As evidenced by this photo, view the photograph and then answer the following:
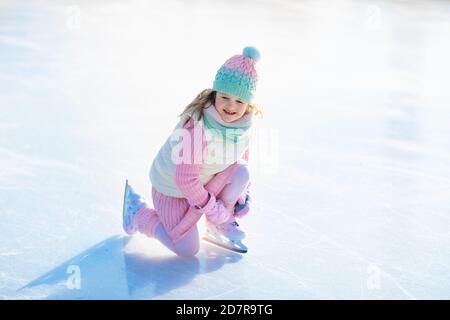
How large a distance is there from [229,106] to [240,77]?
0.11 metres

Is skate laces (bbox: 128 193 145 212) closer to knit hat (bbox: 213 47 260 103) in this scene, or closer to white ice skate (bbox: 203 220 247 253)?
white ice skate (bbox: 203 220 247 253)

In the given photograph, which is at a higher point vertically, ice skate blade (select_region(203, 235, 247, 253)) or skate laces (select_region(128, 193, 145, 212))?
skate laces (select_region(128, 193, 145, 212))

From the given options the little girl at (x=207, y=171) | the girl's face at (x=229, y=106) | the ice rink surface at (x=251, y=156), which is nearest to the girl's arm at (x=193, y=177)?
the little girl at (x=207, y=171)

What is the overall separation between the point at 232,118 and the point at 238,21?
515 centimetres

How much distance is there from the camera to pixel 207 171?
2729mm

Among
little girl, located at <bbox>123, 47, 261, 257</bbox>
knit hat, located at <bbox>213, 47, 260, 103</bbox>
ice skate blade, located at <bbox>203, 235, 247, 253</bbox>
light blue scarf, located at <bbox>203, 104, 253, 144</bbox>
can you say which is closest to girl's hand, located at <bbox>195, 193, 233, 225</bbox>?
little girl, located at <bbox>123, 47, 261, 257</bbox>

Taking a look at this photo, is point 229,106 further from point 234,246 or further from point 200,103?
point 234,246

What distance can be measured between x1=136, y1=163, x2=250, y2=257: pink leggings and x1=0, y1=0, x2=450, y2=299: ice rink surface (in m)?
0.07

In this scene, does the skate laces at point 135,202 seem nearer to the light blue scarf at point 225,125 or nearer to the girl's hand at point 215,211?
the girl's hand at point 215,211

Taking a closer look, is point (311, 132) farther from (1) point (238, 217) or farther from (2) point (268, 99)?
(1) point (238, 217)

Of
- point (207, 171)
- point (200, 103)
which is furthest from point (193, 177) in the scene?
point (200, 103)

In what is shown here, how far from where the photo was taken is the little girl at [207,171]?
264 centimetres

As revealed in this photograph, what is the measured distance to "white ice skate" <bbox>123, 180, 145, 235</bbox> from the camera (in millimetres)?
2826

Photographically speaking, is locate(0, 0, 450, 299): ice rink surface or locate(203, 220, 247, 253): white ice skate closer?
locate(0, 0, 450, 299): ice rink surface
